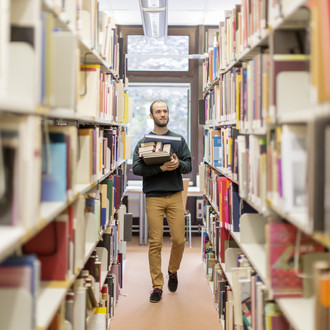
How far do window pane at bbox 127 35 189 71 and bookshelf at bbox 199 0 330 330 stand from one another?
3.71m

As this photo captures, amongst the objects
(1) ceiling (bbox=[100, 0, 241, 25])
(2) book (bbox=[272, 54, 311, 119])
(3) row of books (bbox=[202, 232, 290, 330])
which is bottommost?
(3) row of books (bbox=[202, 232, 290, 330])

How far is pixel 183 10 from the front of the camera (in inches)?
227

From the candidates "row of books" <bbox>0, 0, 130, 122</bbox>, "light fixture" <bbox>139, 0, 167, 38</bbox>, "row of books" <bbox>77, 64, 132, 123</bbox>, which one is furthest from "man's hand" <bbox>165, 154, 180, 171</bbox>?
"row of books" <bbox>0, 0, 130, 122</bbox>

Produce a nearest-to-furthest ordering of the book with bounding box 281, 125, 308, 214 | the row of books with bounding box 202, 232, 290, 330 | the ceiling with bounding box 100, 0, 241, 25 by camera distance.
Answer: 1. the book with bounding box 281, 125, 308, 214
2. the row of books with bounding box 202, 232, 290, 330
3. the ceiling with bounding box 100, 0, 241, 25

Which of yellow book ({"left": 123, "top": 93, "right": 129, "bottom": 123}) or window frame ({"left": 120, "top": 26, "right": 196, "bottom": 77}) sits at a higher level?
window frame ({"left": 120, "top": 26, "right": 196, "bottom": 77})

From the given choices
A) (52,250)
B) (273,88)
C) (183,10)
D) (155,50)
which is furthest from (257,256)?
(155,50)

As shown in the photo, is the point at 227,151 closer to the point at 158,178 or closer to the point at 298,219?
the point at 158,178

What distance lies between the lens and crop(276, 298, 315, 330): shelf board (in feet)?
4.68

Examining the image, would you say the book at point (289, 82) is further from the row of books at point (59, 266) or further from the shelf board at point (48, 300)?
the shelf board at point (48, 300)

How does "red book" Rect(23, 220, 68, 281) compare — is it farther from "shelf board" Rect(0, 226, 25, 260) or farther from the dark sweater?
the dark sweater

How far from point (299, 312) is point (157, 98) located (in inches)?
210

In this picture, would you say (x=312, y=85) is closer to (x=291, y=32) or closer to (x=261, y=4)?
(x=291, y=32)

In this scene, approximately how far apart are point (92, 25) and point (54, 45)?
34.8 inches

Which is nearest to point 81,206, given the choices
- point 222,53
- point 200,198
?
point 222,53
